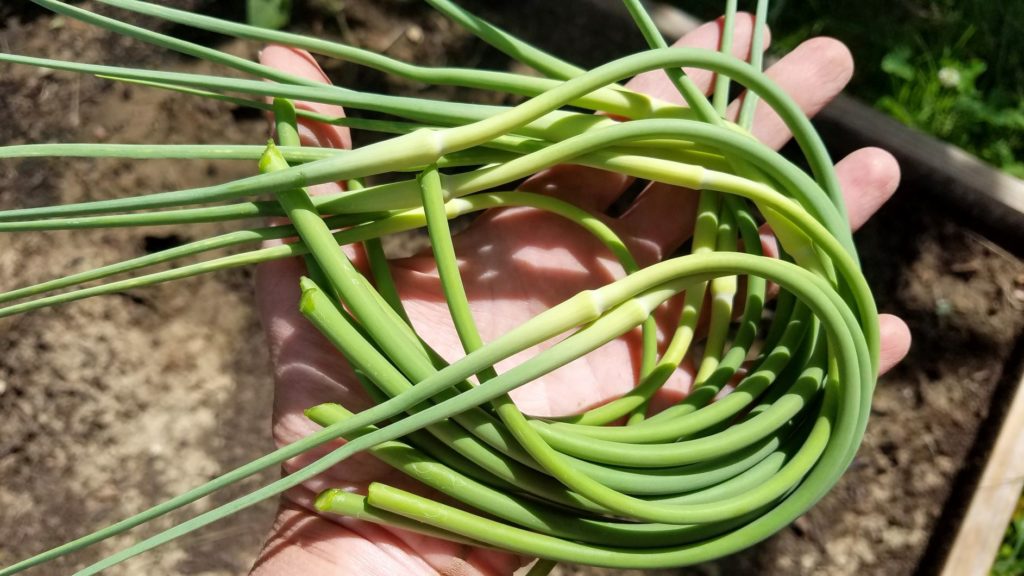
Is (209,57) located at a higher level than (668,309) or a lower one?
higher

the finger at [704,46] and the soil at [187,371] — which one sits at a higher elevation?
the finger at [704,46]

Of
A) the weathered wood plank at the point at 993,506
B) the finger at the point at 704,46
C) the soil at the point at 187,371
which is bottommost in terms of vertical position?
the weathered wood plank at the point at 993,506

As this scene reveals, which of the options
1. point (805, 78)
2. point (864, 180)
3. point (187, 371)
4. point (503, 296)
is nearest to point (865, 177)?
point (864, 180)

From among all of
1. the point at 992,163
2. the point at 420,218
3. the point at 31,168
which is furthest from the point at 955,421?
the point at 31,168

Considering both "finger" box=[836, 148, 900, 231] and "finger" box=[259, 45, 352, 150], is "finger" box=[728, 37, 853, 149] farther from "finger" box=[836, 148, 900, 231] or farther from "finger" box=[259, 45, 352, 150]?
"finger" box=[259, 45, 352, 150]

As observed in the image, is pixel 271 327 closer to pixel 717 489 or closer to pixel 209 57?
pixel 209 57

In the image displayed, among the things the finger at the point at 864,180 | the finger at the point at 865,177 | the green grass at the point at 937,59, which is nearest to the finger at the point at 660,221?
the finger at the point at 864,180

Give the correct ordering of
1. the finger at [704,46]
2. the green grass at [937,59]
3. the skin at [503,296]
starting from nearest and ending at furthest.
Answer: the skin at [503,296], the finger at [704,46], the green grass at [937,59]

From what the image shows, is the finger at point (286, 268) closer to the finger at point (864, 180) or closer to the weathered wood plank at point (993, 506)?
the finger at point (864, 180)

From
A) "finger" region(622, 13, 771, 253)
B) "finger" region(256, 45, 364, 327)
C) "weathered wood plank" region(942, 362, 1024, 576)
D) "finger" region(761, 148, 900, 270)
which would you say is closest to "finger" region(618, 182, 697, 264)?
"finger" region(622, 13, 771, 253)
